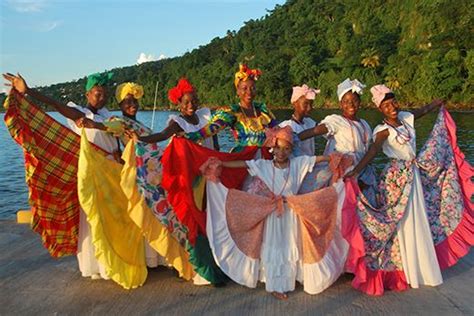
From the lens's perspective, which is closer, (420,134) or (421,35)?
(420,134)

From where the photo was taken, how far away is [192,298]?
427cm

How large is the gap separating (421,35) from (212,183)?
68.0 metres

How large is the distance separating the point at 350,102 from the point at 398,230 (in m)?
1.42

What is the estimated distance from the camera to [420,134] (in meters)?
32.3

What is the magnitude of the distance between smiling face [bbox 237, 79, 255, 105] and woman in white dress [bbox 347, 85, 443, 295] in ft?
4.55

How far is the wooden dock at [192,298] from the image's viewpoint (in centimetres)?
403

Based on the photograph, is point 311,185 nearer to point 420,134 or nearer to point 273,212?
point 273,212

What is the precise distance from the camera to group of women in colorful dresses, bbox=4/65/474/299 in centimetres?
443

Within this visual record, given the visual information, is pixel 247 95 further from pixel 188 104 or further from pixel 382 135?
pixel 382 135

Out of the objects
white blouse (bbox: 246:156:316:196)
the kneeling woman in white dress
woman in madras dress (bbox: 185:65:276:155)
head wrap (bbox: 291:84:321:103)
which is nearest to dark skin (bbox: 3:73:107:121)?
woman in madras dress (bbox: 185:65:276:155)

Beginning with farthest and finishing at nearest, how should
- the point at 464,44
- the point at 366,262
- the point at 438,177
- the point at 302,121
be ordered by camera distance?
the point at 464,44 < the point at 302,121 < the point at 438,177 < the point at 366,262

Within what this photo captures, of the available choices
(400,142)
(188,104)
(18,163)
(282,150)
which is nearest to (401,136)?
(400,142)

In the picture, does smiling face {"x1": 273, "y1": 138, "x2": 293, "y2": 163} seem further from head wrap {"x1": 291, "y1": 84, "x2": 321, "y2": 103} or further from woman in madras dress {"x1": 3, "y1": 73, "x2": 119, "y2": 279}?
woman in madras dress {"x1": 3, "y1": 73, "x2": 119, "y2": 279}

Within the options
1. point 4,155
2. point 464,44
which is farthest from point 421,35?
point 4,155
